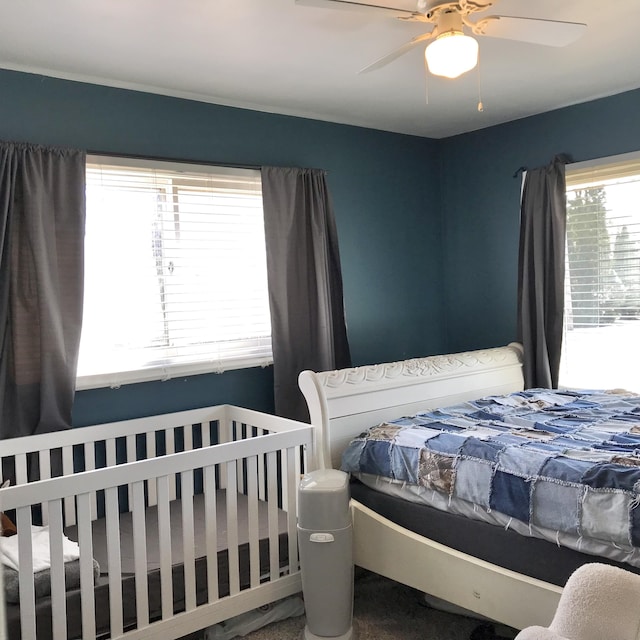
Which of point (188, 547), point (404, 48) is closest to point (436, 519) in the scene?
point (188, 547)

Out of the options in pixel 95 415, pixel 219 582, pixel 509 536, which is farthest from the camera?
pixel 95 415

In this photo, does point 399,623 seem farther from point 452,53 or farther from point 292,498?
point 452,53

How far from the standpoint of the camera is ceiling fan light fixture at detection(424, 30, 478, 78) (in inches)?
74.8

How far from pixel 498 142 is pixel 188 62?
2.01 m

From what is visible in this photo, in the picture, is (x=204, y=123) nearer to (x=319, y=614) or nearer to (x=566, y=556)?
(x=319, y=614)

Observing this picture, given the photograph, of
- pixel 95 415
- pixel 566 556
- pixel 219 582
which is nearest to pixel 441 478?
pixel 566 556

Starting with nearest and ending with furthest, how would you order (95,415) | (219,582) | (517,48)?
(219,582) < (517,48) < (95,415)

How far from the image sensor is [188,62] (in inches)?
106

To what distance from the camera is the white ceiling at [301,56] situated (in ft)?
7.38

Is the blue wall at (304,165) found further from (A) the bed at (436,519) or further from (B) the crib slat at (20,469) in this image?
(A) the bed at (436,519)

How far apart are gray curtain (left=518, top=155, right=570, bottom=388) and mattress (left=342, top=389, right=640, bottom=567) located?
2.05 ft

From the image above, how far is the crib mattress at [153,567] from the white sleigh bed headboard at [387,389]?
397 millimetres

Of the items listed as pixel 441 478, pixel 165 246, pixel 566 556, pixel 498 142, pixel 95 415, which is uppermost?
pixel 498 142

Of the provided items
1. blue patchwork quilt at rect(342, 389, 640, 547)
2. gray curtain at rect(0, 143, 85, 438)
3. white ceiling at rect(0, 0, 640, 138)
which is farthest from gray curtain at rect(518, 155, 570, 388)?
gray curtain at rect(0, 143, 85, 438)
